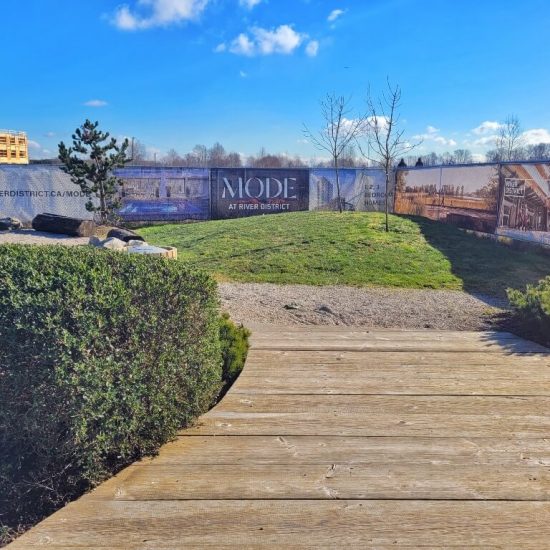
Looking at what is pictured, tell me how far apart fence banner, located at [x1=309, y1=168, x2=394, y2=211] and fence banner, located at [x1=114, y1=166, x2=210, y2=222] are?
4.97m

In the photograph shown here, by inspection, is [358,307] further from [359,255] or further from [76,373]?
[76,373]

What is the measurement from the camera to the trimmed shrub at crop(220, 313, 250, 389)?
379 centimetres

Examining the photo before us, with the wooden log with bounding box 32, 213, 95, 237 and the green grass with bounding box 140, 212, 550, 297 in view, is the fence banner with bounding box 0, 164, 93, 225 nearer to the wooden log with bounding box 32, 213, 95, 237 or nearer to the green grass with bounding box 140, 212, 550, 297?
the wooden log with bounding box 32, 213, 95, 237

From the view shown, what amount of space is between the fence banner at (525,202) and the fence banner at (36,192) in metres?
15.6

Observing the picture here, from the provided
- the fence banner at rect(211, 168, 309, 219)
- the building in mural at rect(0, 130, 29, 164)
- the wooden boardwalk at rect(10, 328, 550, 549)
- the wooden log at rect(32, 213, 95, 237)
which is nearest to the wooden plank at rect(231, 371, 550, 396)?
the wooden boardwalk at rect(10, 328, 550, 549)

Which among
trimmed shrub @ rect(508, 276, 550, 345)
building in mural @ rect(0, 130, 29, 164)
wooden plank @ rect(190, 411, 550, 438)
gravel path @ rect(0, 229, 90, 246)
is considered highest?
building in mural @ rect(0, 130, 29, 164)

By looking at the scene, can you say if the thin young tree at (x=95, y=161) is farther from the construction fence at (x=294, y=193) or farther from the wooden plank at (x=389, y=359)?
the wooden plank at (x=389, y=359)

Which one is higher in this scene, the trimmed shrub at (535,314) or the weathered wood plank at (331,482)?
the trimmed shrub at (535,314)

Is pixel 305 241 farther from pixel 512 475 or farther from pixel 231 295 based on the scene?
pixel 512 475

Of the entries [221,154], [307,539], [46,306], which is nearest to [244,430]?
[307,539]

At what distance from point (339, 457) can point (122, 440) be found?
3.47 feet

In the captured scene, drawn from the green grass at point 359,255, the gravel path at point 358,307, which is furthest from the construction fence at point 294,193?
the gravel path at point 358,307

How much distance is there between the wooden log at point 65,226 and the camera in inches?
573

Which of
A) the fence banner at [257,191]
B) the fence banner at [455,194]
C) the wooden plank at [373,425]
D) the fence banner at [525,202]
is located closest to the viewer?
the wooden plank at [373,425]
